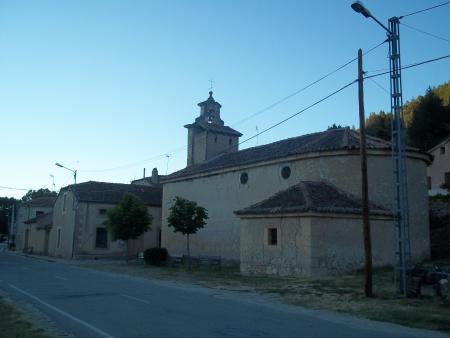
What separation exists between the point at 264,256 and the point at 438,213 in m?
16.7

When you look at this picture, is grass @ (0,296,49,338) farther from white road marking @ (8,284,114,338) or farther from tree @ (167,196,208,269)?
tree @ (167,196,208,269)

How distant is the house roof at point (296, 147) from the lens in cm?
2914

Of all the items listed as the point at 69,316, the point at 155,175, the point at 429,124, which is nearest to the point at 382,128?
the point at 429,124

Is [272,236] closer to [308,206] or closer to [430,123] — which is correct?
[308,206]

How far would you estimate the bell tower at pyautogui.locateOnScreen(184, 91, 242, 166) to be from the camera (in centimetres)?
4738

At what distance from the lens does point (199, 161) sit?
1896 inches

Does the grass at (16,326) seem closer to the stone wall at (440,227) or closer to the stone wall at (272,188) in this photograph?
the stone wall at (272,188)

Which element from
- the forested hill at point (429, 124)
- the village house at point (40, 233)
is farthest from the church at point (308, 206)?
the forested hill at point (429, 124)

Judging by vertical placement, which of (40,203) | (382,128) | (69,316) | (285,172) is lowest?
(69,316)

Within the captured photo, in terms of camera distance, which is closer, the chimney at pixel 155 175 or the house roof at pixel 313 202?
the house roof at pixel 313 202

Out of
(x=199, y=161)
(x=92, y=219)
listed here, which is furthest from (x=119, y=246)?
(x=199, y=161)

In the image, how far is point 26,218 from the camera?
74812 mm

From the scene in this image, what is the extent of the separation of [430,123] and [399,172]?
52613 millimetres

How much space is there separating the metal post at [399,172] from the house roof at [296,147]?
36.8 ft
